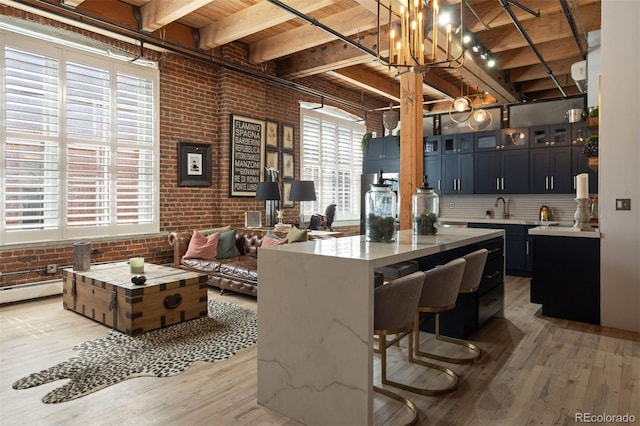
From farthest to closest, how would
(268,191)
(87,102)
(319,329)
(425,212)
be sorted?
1. (268,191)
2. (87,102)
3. (425,212)
4. (319,329)

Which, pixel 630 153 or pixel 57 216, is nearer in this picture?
pixel 630 153

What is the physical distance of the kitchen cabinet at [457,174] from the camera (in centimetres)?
760

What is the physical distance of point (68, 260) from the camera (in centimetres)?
522

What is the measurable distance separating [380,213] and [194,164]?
454 centimetres

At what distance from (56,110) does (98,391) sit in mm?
3919

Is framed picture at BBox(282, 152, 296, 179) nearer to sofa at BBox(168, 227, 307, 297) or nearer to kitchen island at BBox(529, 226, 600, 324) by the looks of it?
sofa at BBox(168, 227, 307, 297)

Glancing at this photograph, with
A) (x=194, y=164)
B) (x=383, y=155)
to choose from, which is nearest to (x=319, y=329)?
(x=194, y=164)

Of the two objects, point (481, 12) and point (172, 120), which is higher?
point (481, 12)

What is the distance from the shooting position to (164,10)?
519 centimetres

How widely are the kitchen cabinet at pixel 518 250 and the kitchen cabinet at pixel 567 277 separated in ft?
7.69

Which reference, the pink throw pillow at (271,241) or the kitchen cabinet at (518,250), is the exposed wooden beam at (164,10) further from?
the kitchen cabinet at (518,250)

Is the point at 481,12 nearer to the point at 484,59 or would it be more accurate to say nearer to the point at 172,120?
the point at 484,59

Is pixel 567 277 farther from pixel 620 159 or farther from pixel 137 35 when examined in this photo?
pixel 137 35

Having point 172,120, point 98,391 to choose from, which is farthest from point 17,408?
point 172,120
